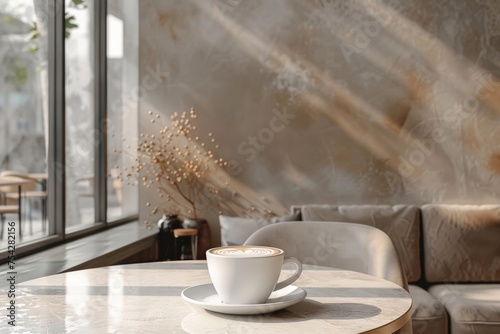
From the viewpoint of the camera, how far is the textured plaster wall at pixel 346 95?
134 inches

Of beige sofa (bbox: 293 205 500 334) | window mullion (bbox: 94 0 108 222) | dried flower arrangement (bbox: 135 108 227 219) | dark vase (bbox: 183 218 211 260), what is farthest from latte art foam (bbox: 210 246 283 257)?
window mullion (bbox: 94 0 108 222)

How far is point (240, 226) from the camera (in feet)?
10.7

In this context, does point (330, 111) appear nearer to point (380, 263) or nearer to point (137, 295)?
point (380, 263)

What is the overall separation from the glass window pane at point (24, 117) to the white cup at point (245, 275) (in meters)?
1.80

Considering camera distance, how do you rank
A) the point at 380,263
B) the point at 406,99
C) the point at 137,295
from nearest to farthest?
the point at 137,295
the point at 380,263
the point at 406,99

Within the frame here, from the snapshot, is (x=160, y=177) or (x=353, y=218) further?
(x=160, y=177)

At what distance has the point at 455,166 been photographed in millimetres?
3402

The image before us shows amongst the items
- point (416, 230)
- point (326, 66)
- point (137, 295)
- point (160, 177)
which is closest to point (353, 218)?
point (416, 230)

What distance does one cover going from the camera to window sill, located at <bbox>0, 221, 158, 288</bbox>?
7.80 feet

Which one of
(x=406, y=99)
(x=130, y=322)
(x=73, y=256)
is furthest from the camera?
(x=406, y=99)

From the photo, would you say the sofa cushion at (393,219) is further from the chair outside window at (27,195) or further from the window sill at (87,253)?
the chair outside window at (27,195)

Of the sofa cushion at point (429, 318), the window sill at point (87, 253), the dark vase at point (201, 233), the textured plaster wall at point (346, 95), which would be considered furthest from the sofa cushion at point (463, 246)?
the window sill at point (87, 253)

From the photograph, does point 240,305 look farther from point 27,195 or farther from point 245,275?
point 27,195

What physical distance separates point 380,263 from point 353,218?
1552 mm
